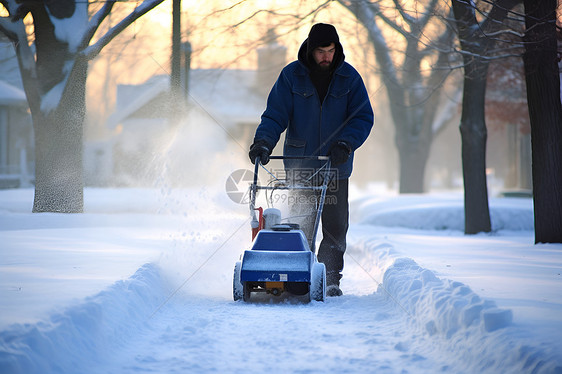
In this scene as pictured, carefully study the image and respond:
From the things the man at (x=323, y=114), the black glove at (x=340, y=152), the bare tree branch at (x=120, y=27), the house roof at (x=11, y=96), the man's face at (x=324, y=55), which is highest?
the house roof at (x=11, y=96)

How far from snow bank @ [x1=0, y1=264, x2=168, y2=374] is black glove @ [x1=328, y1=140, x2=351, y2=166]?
1.97 meters

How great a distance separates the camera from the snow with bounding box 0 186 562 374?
3.23 metres

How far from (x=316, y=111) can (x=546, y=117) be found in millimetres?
4643

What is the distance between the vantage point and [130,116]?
3428cm

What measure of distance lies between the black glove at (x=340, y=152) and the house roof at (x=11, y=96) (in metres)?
25.4

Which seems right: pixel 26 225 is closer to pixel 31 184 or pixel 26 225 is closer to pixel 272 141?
pixel 272 141

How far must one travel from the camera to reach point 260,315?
448 cm

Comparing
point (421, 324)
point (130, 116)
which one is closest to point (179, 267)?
point (421, 324)

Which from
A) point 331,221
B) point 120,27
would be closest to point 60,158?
point 120,27

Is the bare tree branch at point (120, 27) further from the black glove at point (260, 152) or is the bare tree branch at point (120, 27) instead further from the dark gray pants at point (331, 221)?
the black glove at point (260, 152)

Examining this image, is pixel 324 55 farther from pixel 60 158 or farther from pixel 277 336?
pixel 60 158

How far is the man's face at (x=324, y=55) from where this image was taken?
213 inches

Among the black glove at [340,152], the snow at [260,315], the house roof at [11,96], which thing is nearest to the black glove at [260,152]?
the black glove at [340,152]

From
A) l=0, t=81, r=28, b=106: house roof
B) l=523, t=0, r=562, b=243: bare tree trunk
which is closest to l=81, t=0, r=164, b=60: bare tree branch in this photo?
l=523, t=0, r=562, b=243: bare tree trunk
